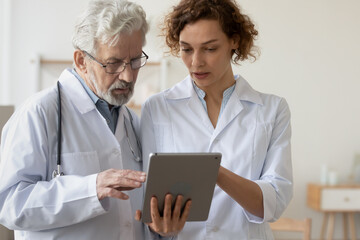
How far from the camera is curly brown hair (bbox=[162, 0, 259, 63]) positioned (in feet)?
5.42

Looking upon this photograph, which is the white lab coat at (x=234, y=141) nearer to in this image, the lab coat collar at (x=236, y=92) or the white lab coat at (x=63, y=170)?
the lab coat collar at (x=236, y=92)

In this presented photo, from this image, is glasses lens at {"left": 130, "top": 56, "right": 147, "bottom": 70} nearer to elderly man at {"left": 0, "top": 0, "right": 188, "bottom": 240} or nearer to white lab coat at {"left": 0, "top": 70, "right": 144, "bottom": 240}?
elderly man at {"left": 0, "top": 0, "right": 188, "bottom": 240}

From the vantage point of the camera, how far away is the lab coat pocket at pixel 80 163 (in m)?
1.48

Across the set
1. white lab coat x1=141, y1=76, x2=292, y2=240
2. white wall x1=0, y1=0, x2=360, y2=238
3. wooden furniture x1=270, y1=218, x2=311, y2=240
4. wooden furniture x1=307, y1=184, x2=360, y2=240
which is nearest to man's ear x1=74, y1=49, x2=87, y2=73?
white lab coat x1=141, y1=76, x2=292, y2=240

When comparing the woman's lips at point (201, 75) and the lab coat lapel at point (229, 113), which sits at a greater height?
the woman's lips at point (201, 75)

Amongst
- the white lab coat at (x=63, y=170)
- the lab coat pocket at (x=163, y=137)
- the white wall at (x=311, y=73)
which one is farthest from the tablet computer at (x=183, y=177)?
the white wall at (x=311, y=73)

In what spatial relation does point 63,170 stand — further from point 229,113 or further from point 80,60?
point 229,113

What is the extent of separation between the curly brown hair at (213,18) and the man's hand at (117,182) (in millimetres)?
597

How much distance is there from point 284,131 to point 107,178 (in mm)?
673

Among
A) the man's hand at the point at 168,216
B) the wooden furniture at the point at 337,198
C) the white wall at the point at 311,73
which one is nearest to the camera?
the man's hand at the point at 168,216

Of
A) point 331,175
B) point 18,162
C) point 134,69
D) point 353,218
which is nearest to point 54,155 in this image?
point 18,162

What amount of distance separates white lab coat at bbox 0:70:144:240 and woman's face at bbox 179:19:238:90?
0.35 meters

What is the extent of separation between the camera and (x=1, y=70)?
4.36 m

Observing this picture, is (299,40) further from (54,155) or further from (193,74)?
(54,155)
